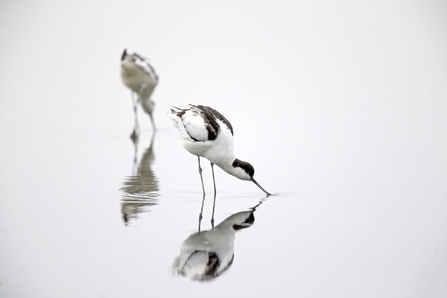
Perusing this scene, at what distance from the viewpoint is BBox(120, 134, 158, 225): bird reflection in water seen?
822 cm

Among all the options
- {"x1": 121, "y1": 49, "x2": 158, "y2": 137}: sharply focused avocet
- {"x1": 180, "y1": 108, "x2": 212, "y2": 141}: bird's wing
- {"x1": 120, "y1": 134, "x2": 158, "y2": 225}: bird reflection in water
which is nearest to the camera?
{"x1": 120, "y1": 134, "x2": 158, "y2": 225}: bird reflection in water

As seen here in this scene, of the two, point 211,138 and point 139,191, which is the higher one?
point 211,138

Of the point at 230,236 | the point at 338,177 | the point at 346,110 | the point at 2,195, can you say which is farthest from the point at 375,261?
the point at 346,110

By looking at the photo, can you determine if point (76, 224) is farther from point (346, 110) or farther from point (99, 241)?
point (346, 110)

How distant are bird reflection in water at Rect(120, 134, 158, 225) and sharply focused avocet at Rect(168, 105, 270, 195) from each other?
2.61 feet

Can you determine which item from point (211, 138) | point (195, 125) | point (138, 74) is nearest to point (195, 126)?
point (195, 125)

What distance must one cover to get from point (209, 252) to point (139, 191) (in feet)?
9.66

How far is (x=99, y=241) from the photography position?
281 inches

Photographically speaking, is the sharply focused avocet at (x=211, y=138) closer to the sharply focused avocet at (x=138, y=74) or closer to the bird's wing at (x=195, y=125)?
the bird's wing at (x=195, y=125)

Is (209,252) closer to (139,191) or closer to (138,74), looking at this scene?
(139,191)

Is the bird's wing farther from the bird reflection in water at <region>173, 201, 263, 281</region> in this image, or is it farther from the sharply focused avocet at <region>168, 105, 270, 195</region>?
the bird reflection in water at <region>173, 201, 263, 281</region>

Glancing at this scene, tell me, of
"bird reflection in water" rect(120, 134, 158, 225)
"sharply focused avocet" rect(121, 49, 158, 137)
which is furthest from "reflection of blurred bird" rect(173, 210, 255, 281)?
"sharply focused avocet" rect(121, 49, 158, 137)

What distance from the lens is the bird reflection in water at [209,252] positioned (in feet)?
20.2

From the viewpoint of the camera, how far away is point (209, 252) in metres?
6.64
